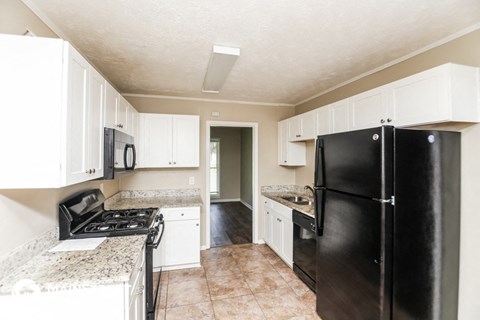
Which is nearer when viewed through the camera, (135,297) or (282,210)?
(135,297)

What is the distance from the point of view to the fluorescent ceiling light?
206cm

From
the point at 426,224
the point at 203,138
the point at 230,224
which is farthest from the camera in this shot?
the point at 230,224

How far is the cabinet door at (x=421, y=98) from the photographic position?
1597mm

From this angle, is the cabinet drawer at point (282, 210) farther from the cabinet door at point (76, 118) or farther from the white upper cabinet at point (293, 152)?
the cabinet door at point (76, 118)

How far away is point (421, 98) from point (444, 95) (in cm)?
15

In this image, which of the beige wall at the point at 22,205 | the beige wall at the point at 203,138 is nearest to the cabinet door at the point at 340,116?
the beige wall at the point at 203,138

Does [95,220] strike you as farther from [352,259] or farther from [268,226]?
[268,226]

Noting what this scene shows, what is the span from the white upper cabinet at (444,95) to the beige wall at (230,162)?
20.3 ft

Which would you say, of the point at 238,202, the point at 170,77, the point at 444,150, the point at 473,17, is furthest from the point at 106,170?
the point at 238,202

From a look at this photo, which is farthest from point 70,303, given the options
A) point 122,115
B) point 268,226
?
point 268,226

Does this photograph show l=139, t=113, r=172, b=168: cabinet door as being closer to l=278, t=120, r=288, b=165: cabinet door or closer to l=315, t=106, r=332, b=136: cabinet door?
l=278, t=120, r=288, b=165: cabinet door

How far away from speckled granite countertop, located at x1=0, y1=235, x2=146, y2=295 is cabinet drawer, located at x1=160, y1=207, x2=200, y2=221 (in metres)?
1.32

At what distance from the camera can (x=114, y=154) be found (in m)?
1.89

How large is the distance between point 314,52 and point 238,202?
19.9 ft
